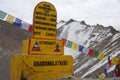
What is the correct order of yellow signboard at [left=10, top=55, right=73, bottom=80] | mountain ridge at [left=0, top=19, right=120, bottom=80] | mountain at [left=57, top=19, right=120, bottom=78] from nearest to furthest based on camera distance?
yellow signboard at [left=10, top=55, right=73, bottom=80]
mountain at [left=57, top=19, right=120, bottom=78]
mountain ridge at [left=0, top=19, right=120, bottom=80]

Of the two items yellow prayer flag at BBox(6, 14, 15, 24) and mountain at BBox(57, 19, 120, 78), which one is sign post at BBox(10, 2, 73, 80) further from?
mountain at BBox(57, 19, 120, 78)

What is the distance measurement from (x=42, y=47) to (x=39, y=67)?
0.61 m

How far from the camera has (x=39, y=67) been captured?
791 centimetres

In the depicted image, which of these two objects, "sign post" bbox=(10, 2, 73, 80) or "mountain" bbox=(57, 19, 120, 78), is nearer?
"sign post" bbox=(10, 2, 73, 80)

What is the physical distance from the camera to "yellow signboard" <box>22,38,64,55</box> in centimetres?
814

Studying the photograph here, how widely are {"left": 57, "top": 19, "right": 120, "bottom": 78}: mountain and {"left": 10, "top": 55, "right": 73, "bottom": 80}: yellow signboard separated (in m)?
24.8

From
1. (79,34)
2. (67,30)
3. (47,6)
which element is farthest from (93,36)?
(47,6)

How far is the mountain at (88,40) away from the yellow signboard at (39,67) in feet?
81.3

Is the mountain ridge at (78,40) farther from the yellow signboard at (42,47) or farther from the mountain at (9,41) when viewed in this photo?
the yellow signboard at (42,47)

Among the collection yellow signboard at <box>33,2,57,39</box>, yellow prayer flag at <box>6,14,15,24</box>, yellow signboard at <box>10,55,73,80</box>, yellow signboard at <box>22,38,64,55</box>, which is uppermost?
yellow prayer flag at <box>6,14,15,24</box>

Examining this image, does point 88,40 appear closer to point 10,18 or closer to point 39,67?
point 10,18

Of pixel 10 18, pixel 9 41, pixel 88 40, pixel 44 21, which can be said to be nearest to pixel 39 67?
pixel 44 21

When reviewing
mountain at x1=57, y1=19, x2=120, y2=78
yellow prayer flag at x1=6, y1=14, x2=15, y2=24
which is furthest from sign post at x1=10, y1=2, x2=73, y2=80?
mountain at x1=57, y1=19, x2=120, y2=78

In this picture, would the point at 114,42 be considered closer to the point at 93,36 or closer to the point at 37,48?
the point at 93,36
